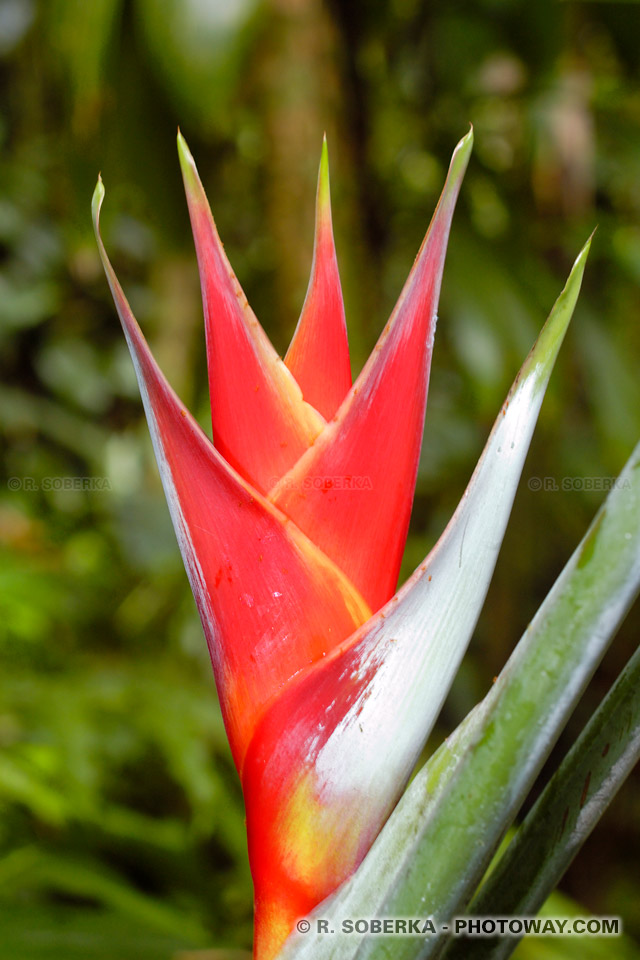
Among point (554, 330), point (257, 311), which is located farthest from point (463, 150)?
point (257, 311)

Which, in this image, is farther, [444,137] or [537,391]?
[444,137]

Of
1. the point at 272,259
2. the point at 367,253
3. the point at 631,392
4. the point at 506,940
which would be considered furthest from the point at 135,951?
the point at 631,392

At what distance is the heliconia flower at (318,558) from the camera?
0.20 m

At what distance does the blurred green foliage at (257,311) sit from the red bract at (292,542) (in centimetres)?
45

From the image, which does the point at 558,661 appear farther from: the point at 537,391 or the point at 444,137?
the point at 444,137

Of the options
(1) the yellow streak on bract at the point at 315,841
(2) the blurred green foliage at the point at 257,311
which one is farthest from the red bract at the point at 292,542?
(2) the blurred green foliage at the point at 257,311

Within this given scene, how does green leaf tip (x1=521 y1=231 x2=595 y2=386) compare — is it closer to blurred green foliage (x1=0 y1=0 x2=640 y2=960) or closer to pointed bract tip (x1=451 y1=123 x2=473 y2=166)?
pointed bract tip (x1=451 y1=123 x2=473 y2=166)

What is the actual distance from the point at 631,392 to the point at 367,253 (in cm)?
43

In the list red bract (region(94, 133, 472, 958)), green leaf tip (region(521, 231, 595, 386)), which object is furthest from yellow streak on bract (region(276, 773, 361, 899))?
green leaf tip (region(521, 231, 595, 386))

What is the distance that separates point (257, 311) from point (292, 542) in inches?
38.4

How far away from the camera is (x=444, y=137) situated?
126 cm

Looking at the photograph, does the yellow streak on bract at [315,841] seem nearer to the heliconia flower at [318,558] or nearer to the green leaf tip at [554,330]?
the heliconia flower at [318,558]

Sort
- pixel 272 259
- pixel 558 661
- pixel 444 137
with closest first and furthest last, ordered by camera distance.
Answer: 1. pixel 558 661
2. pixel 272 259
3. pixel 444 137

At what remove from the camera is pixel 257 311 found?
45.3 inches
